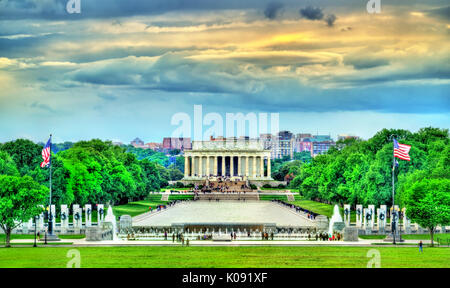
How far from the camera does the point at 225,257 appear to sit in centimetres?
4362

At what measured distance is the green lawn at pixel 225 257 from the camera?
133 feet

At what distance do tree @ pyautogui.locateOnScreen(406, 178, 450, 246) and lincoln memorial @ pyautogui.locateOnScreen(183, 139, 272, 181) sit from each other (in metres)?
126

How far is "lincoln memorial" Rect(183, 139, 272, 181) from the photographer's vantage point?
18525cm

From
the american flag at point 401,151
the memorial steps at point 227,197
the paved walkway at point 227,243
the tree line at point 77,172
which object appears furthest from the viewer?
the memorial steps at point 227,197

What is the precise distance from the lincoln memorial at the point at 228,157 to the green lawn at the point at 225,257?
436 ft

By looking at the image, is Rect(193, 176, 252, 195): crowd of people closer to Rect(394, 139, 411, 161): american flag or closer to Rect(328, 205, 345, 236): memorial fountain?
Rect(328, 205, 345, 236): memorial fountain

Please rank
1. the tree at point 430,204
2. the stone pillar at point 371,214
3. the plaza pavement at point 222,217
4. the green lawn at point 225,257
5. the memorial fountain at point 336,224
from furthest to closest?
the plaza pavement at point 222,217 → the stone pillar at point 371,214 → the memorial fountain at point 336,224 → the tree at point 430,204 → the green lawn at point 225,257

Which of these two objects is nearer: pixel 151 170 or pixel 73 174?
pixel 73 174

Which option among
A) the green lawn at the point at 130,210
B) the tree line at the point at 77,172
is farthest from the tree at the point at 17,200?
the green lawn at the point at 130,210

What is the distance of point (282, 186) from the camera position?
519ft

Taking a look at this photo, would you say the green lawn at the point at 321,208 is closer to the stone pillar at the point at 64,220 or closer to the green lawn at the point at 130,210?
the green lawn at the point at 130,210
